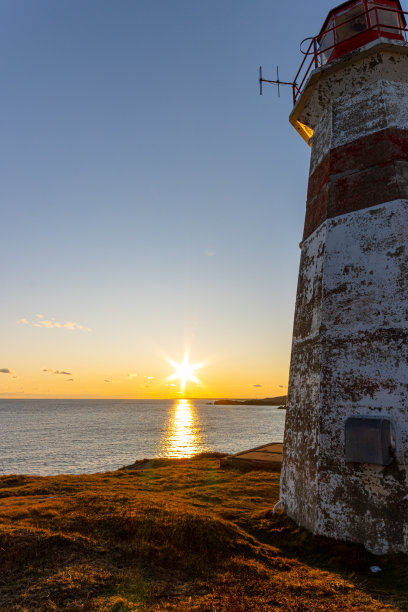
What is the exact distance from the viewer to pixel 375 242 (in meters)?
6.85

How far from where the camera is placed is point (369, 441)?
576cm

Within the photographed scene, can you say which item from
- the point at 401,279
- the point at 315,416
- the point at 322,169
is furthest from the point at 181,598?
the point at 322,169

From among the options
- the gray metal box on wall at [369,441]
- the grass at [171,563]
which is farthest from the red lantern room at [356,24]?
the grass at [171,563]

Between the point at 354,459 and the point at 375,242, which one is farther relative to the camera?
the point at 375,242

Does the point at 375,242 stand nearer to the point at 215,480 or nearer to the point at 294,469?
the point at 294,469

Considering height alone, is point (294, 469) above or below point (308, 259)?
below

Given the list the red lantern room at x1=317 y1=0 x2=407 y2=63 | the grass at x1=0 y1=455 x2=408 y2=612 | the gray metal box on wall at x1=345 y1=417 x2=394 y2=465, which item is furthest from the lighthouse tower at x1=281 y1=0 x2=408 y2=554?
the grass at x1=0 y1=455 x2=408 y2=612

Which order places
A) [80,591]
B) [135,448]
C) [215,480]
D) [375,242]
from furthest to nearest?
[135,448], [215,480], [375,242], [80,591]

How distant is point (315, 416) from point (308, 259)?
349cm

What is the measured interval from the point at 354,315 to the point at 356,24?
7964 millimetres

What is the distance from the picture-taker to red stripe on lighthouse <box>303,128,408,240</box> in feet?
22.9

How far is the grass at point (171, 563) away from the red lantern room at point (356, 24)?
10.8 meters

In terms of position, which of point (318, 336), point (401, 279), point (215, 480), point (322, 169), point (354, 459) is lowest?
point (215, 480)

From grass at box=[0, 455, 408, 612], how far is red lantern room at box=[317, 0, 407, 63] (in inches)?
424
